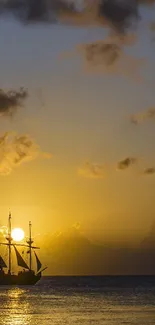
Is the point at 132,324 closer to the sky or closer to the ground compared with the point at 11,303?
closer to the ground

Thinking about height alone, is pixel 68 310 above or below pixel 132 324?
above

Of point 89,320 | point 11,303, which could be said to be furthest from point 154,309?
point 11,303

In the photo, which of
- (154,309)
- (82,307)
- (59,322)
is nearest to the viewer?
(59,322)

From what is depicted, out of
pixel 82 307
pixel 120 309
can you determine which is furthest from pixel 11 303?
pixel 120 309

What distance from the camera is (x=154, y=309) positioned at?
113 meters

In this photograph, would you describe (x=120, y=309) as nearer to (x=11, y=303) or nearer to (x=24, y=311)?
(x=24, y=311)

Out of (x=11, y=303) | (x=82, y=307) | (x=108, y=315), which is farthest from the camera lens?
(x=11, y=303)

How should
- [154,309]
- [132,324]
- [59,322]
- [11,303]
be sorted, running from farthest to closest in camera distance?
[11,303] < [154,309] < [59,322] < [132,324]

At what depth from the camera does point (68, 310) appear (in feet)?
374

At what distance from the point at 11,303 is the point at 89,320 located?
1771 inches

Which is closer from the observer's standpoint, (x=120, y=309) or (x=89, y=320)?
(x=89, y=320)

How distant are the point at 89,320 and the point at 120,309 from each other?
19.7m

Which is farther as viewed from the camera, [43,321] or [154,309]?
[154,309]

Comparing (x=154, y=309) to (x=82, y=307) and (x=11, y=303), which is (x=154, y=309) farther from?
(x=11, y=303)
